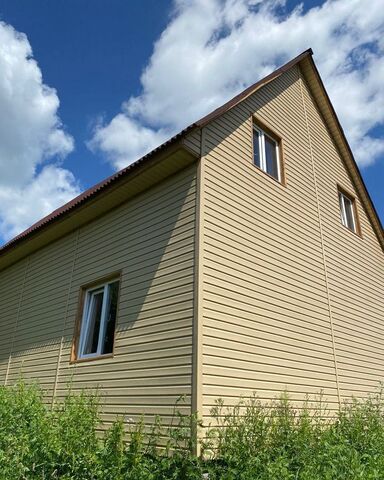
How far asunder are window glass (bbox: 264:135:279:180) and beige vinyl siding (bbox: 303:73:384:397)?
177cm

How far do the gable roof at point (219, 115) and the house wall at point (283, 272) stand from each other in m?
0.23

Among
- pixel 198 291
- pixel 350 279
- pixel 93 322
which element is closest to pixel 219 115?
pixel 198 291

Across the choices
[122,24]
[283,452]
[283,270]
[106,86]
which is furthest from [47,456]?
[122,24]

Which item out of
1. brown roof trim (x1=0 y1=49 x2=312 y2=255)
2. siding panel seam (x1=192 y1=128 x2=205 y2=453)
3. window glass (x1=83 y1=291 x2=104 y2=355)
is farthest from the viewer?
window glass (x1=83 y1=291 x2=104 y2=355)

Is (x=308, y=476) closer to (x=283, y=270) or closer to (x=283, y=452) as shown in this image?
(x=283, y=452)

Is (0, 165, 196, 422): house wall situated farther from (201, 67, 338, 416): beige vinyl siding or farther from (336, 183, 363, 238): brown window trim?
(336, 183, 363, 238): brown window trim

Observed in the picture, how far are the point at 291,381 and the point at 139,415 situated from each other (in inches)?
102

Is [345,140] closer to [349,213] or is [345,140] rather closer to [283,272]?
[349,213]

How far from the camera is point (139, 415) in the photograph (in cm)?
550

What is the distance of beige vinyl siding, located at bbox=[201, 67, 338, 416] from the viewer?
5.51 meters

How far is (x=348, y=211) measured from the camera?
11.2 m

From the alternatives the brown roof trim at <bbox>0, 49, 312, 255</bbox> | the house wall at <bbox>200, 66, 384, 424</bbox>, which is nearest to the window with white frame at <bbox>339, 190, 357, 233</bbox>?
the house wall at <bbox>200, 66, 384, 424</bbox>

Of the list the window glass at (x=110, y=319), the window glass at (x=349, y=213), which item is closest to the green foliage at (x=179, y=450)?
the window glass at (x=110, y=319)

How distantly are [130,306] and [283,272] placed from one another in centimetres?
283
